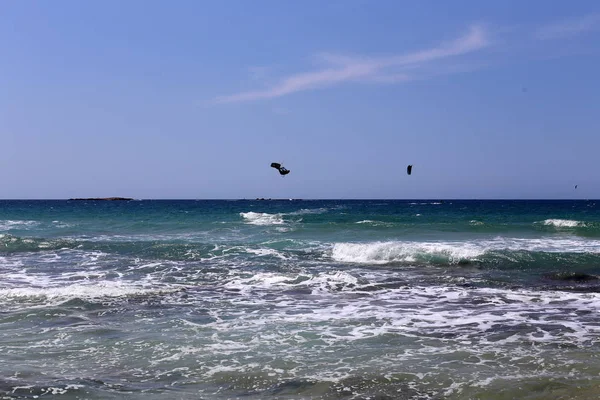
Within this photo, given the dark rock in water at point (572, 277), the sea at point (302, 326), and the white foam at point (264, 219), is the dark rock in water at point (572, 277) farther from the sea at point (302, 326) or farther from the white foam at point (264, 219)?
the white foam at point (264, 219)

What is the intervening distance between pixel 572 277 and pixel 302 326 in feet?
29.5

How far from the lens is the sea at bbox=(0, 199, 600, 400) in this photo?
21.0 ft

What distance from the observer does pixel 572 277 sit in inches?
584

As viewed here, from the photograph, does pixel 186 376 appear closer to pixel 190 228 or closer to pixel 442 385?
pixel 442 385

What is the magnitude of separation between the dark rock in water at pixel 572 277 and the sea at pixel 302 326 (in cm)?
5

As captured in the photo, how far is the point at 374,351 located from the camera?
7.74 metres

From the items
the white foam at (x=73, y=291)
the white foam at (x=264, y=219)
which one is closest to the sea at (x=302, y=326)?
the white foam at (x=73, y=291)

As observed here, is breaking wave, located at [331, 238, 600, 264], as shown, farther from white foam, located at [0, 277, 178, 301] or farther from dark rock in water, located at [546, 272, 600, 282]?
white foam, located at [0, 277, 178, 301]

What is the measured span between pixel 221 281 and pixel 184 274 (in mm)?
1772

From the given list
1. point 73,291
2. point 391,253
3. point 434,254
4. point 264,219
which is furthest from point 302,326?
point 264,219

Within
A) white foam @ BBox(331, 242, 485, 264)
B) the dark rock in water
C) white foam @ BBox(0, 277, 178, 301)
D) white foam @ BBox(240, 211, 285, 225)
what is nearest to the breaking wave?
white foam @ BBox(331, 242, 485, 264)

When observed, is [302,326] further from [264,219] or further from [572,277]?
[264,219]

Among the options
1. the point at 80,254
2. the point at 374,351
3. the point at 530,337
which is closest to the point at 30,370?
the point at 374,351

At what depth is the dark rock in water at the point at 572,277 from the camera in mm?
14594
